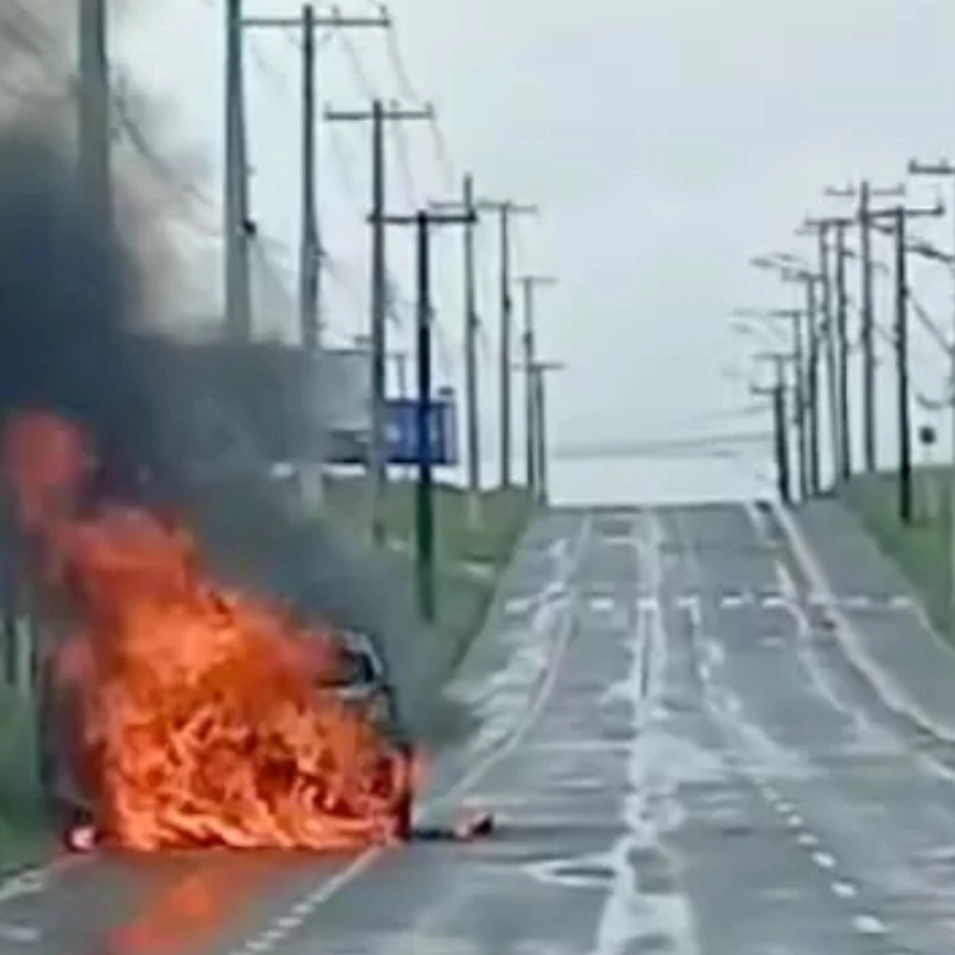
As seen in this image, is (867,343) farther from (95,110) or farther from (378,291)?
(95,110)

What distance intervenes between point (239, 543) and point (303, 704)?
7.90 feet

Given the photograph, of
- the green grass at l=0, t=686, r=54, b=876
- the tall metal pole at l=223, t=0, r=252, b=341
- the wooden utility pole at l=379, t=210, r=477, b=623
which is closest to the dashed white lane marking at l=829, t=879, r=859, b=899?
the green grass at l=0, t=686, r=54, b=876

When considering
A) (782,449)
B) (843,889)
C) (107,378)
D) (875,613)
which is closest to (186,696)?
(107,378)

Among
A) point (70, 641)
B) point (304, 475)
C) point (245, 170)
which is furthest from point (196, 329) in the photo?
point (245, 170)

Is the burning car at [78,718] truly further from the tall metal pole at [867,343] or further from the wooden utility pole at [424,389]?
the tall metal pole at [867,343]

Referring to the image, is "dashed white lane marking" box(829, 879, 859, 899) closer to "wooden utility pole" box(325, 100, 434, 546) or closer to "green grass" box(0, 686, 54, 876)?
"green grass" box(0, 686, 54, 876)

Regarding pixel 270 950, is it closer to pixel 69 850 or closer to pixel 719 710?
pixel 69 850

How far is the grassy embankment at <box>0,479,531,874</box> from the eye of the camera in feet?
144

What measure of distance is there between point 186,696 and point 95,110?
513 centimetres

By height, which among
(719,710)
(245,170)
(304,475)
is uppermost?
(245,170)

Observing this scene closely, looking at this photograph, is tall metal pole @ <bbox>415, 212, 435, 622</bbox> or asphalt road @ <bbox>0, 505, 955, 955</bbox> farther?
tall metal pole @ <bbox>415, 212, 435, 622</bbox>

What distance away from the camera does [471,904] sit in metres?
32.8

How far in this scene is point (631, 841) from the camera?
4238 centimetres

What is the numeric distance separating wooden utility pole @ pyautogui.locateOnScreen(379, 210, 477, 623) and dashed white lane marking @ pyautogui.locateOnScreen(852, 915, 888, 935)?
54559mm
